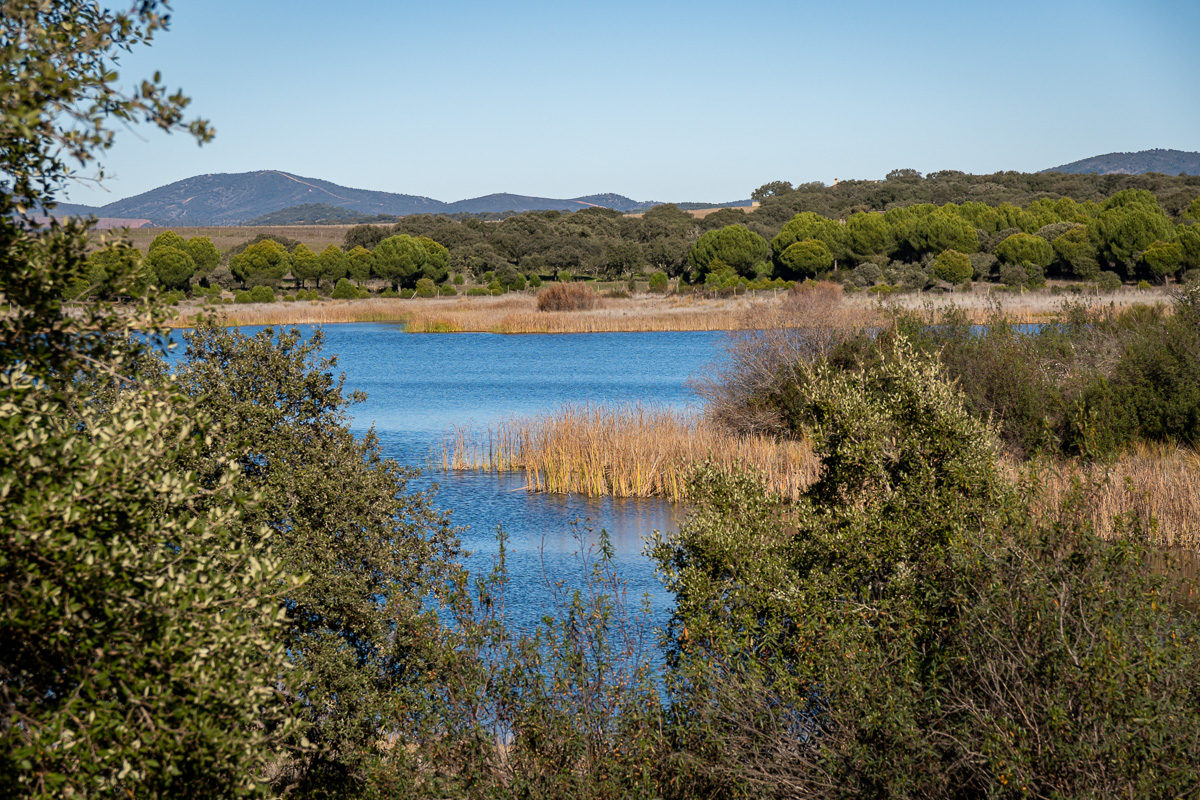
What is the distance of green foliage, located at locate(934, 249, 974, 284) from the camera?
60.2 metres

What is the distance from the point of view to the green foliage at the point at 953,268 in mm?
60219

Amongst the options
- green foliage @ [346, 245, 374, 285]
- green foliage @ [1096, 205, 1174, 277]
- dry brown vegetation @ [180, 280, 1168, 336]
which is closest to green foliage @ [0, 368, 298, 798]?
dry brown vegetation @ [180, 280, 1168, 336]

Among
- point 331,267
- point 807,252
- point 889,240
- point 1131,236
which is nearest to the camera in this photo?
point 1131,236

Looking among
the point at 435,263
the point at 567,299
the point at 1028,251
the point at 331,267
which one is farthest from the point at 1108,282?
the point at 331,267

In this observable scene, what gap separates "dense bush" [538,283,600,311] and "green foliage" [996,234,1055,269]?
2538 centimetres

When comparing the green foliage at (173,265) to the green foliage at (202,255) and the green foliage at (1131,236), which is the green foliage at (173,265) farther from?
the green foliage at (1131,236)

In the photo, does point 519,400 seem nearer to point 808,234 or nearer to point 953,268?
point 953,268

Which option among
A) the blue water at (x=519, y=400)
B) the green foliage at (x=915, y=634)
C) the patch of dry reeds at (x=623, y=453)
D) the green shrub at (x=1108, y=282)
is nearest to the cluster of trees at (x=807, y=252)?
the green shrub at (x=1108, y=282)

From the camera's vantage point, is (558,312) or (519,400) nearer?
(519,400)

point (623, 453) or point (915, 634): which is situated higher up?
point (915, 634)

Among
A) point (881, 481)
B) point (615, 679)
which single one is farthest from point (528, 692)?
point (881, 481)

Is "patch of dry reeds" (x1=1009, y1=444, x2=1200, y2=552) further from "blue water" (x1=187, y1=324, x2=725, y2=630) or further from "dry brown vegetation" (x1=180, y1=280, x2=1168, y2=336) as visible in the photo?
"dry brown vegetation" (x1=180, y1=280, x2=1168, y2=336)

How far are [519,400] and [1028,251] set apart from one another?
43.8 metres

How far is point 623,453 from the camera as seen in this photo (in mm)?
17453
